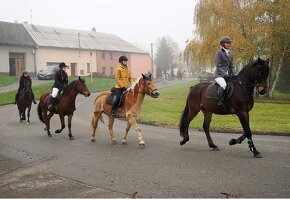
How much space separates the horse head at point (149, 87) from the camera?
11.2 meters

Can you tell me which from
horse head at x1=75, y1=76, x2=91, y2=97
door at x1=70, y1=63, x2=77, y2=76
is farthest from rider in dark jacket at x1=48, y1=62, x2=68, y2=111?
door at x1=70, y1=63, x2=77, y2=76

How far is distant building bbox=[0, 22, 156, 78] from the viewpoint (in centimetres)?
5406

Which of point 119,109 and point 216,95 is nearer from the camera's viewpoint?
point 216,95

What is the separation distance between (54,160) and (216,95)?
190 inches

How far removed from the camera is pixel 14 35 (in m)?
53.8

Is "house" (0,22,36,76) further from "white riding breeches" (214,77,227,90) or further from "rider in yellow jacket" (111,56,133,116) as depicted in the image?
"white riding breeches" (214,77,227,90)

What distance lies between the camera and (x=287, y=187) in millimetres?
6996

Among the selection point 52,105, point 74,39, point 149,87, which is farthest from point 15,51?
point 149,87

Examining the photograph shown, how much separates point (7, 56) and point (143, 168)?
4659cm

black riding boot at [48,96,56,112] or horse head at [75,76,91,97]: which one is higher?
horse head at [75,76,91,97]

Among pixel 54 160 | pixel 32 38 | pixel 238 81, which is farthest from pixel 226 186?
pixel 32 38

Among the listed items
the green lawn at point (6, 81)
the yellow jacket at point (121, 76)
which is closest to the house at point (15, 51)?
the green lawn at point (6, 81)

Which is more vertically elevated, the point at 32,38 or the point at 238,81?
the point at 32,38

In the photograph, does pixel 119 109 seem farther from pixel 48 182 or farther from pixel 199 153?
pixel 48 182
